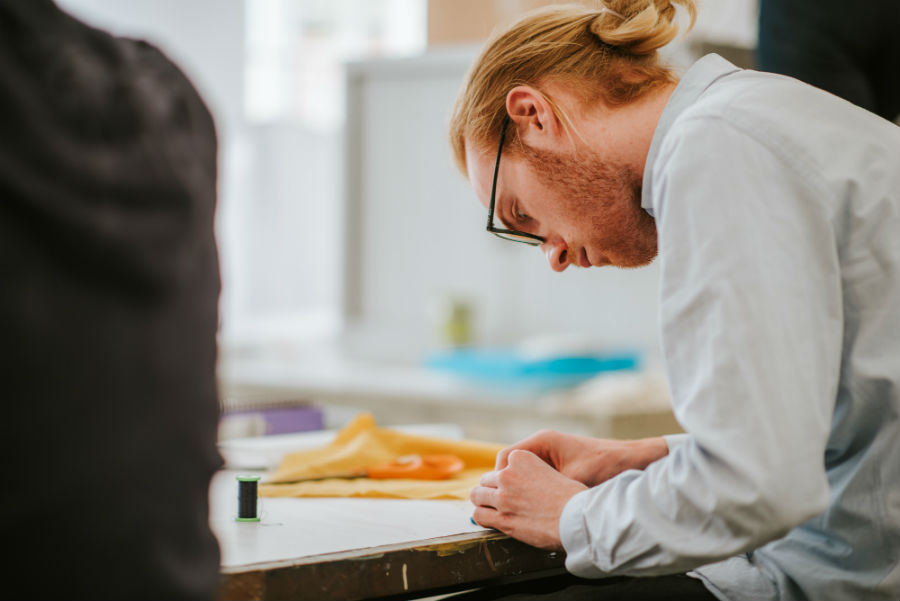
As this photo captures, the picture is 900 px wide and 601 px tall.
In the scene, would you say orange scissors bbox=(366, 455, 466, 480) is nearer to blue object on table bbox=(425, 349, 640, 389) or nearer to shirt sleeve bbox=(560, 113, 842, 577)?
shirt sleeve bbox=(560, 113, 842, 577)

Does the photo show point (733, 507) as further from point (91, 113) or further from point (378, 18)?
point (378, 18)

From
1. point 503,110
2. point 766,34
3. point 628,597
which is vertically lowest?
point 628,597

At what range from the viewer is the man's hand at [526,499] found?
1.07 metres

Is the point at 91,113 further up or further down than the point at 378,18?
further down

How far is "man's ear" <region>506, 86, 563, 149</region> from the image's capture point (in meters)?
1.20

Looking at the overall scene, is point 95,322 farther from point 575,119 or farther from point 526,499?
point 575,119

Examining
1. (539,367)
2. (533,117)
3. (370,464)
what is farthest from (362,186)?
(533,117)

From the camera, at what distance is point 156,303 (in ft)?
2.17

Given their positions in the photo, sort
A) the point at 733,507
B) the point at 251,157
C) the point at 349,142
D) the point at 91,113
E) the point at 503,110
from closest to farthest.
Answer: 1. the point at 91,113
2. the point at 733,507
3. the point at 503,110
4. the point at 349,142
5. the point at 251,157

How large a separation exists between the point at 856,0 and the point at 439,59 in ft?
6.55

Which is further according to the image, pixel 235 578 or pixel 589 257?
pixel 589 257

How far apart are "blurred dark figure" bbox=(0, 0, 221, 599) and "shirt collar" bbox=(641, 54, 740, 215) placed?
0.61 m

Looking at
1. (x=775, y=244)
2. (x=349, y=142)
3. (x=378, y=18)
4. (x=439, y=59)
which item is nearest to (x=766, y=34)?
(x=775, y=244)

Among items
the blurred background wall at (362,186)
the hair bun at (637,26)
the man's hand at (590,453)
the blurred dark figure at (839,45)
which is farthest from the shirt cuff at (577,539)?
the blurred background wall at (362,186)
